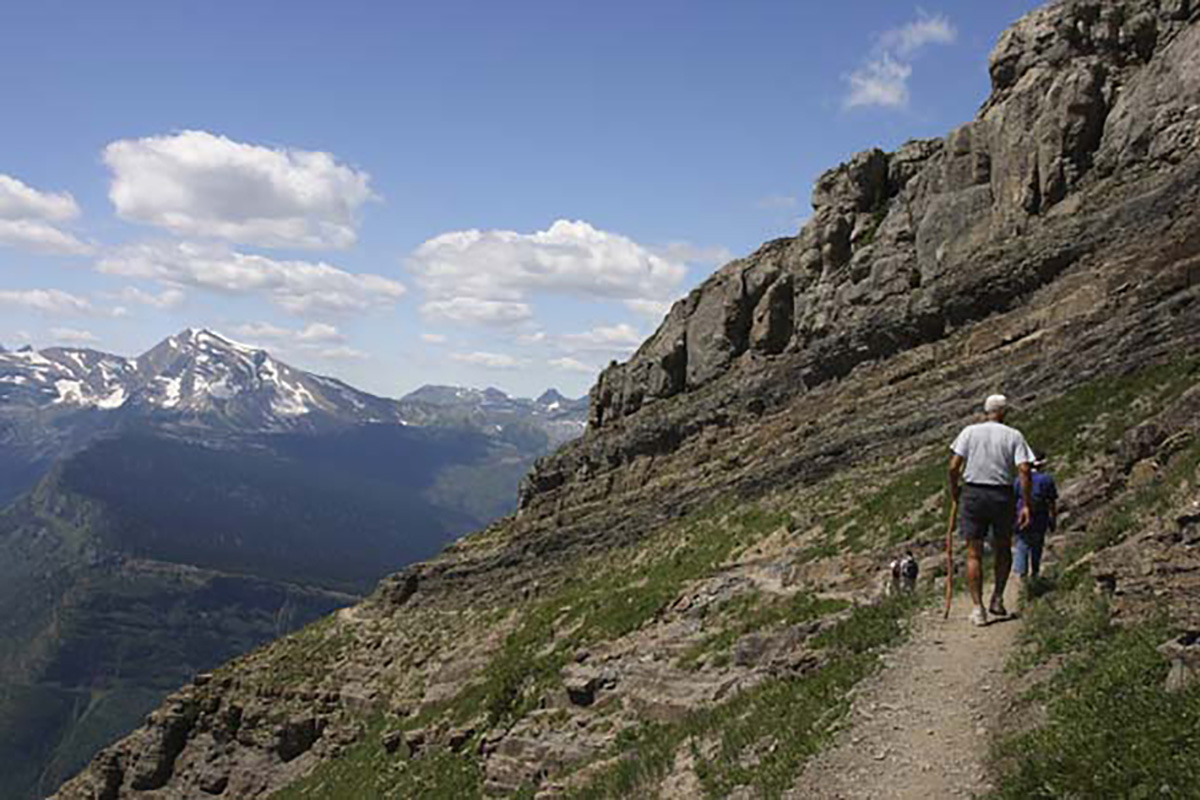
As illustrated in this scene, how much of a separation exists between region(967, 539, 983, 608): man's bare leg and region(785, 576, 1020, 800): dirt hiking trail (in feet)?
1.74

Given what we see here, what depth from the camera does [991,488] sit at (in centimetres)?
1408

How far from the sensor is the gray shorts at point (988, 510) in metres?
14.1

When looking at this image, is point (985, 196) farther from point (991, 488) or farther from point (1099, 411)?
point (991, 488)

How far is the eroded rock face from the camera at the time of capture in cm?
4081

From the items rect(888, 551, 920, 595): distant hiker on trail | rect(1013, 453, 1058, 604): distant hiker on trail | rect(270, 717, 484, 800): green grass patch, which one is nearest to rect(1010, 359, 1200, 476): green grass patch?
rect(888, 551, 920, 595): distant hiker on trail

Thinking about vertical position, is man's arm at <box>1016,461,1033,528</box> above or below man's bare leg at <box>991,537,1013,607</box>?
above

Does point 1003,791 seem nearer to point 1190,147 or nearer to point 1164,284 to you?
point 1164,284

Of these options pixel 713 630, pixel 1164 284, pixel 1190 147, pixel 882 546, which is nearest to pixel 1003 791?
pixel 713 630

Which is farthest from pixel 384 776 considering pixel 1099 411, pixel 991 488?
pixel 1099 411

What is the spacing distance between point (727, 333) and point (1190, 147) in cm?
2927

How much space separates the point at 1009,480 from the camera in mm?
14000

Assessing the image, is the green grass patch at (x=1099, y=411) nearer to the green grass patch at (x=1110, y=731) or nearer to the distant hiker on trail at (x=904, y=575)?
the distant hiker on trail at (x=904, y=575)

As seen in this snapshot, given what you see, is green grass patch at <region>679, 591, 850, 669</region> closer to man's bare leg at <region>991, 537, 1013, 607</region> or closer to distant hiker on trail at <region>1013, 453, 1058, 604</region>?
distant hiker on trail at <region>1013, 453, 1058, 604</region>

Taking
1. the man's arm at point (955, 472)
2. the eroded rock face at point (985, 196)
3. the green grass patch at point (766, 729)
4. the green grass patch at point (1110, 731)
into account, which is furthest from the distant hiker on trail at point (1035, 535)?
the eroded rock face at point (985, 196)
